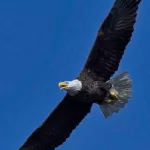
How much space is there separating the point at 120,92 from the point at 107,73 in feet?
1.25

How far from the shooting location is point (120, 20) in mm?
21422

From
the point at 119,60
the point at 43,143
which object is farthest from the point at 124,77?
the point at 43,143

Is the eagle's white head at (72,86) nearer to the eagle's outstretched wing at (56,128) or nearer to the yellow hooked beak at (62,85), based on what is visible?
the yellow hooked beak at (62,85)

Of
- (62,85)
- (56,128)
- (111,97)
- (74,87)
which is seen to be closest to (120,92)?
(111,97)

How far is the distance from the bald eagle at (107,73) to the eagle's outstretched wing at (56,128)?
0.23ft

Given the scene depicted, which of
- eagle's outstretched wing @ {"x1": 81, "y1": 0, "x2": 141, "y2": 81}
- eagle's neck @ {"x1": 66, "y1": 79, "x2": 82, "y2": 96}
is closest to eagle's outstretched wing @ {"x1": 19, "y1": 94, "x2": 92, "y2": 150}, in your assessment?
eagle's neck @ {"x1": 66, "y1": 79, "x2": 82, "y2": 96}

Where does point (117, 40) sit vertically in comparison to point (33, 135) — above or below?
above

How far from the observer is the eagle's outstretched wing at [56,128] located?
71.7 ft

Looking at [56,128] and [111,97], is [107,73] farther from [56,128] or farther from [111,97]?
[56,128]

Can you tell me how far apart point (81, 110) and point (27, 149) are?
113 centimetres

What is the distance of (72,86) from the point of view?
Answer: 21.1m

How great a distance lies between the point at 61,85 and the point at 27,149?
146 centimetres

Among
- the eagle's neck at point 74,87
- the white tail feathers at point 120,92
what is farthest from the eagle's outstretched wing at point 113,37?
the eagle's neck at point 74,87

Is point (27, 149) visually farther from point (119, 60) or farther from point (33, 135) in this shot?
point (119, 60)
